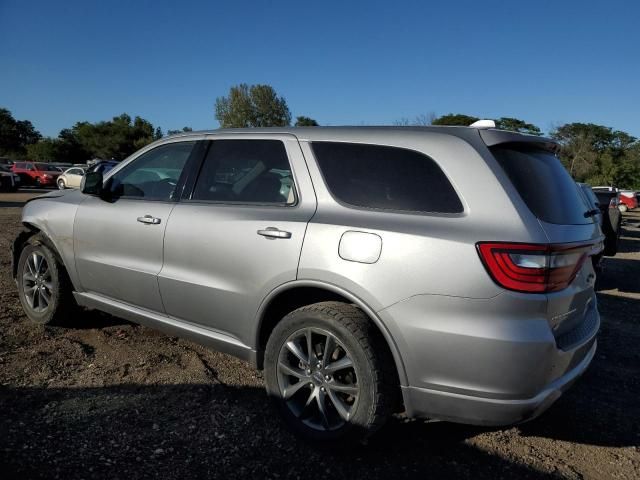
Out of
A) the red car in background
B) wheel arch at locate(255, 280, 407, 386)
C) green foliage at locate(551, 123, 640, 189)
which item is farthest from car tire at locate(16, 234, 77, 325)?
green foliage at locate(551, 123, 640, 189)

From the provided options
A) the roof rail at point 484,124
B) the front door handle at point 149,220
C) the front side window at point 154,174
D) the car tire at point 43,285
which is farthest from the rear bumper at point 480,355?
the car tire at point 43,285

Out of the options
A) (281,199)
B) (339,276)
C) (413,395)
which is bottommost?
(413,395)

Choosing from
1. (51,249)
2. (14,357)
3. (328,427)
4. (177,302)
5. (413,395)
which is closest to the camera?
(413,395)

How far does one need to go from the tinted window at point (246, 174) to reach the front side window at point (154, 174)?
27 cm

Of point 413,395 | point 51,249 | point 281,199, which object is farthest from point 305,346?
point 51,249

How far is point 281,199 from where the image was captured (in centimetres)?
320

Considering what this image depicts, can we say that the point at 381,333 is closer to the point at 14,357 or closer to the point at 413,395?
the point at 413,395

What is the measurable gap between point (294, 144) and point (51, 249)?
2591 millimetres

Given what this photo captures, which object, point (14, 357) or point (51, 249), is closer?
point (14, 357)

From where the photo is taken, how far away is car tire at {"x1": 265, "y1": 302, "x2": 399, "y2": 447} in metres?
2.66

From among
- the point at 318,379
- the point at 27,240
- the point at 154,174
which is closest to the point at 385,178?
the point at 318,379

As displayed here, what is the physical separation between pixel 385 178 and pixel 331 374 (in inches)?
43.3

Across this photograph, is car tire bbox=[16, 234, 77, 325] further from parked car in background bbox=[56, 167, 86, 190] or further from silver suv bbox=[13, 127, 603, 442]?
parked car in background bbox=[56, 167, 86, 190]

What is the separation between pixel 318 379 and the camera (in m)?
2.90
